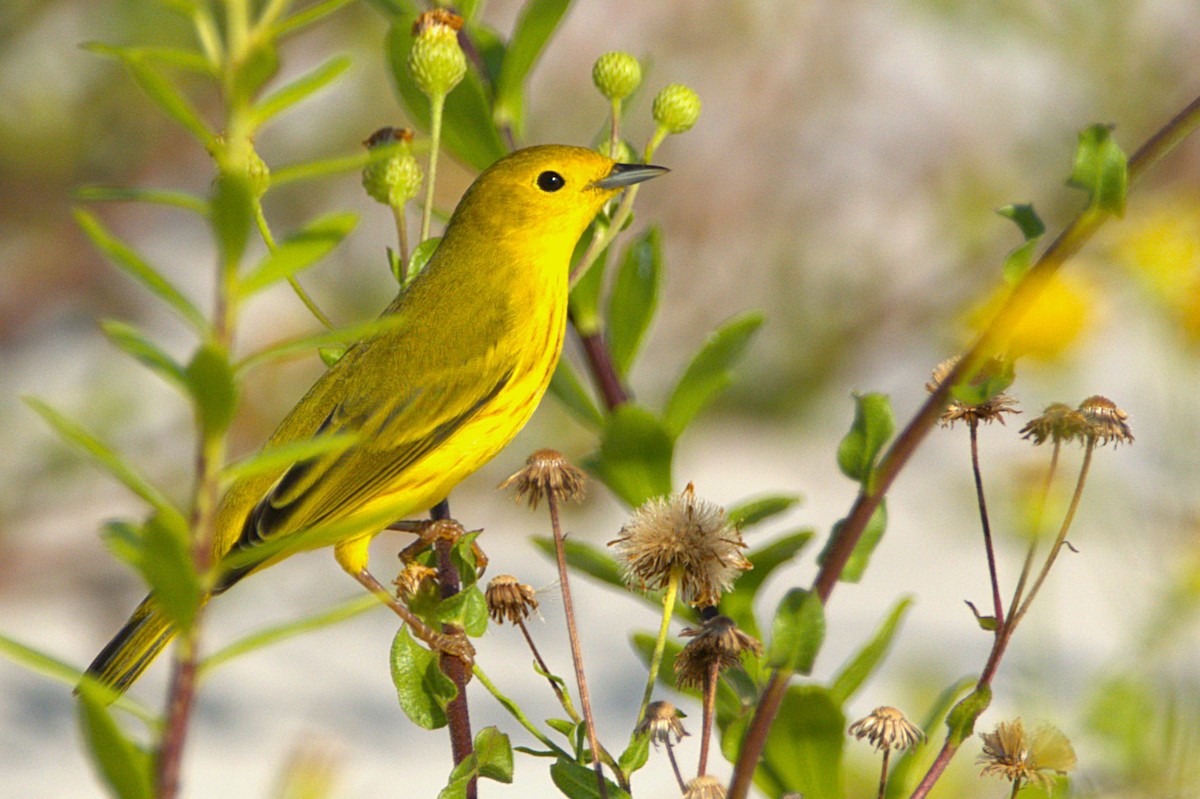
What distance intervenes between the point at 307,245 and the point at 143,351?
0.20ft

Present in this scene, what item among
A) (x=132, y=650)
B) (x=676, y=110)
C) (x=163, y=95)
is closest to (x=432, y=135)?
(x=676, y=110)

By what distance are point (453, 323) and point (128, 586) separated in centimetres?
353

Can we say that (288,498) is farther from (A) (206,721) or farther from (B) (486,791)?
(A) (206,721)

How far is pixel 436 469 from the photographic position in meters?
1.67

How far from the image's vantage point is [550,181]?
1977mm

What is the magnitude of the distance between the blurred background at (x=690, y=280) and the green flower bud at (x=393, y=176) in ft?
10.2

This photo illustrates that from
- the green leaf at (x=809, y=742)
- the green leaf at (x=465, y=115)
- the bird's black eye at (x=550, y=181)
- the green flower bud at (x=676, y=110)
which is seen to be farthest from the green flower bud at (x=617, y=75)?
the bird's black eye at (x=550, y=181)

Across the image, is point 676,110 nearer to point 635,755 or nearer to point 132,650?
point 635,755

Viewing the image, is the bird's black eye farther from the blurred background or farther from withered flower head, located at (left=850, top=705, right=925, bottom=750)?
the blurred background

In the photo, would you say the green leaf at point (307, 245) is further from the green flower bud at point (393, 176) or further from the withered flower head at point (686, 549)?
the green flower bud at point (393, 176)

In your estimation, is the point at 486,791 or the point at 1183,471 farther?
the point at 486,791

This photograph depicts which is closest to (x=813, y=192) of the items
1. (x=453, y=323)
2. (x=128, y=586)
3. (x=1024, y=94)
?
(x=1024, y=94)

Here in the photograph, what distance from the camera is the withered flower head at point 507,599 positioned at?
1.02 meters

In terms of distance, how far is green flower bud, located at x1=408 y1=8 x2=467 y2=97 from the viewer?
948 mm
